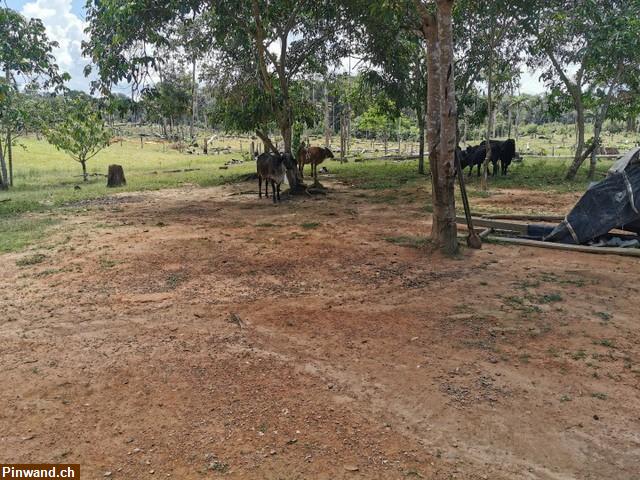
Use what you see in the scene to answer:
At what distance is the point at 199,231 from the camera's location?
961cm

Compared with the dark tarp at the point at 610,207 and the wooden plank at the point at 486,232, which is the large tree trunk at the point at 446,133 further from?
the dark tarp at the point at 610,207

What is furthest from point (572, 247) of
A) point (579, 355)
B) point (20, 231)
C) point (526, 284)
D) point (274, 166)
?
point (20, 231)

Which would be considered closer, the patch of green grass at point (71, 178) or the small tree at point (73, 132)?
the patch of green grass at point (71, 178)

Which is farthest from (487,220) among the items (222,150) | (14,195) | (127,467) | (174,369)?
(222,150)

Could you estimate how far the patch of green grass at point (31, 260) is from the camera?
286 inches

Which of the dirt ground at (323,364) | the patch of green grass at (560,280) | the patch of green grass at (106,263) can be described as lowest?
the dirt ground at (323,364)

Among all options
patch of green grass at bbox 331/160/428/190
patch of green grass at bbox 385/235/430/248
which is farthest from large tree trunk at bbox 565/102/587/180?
patch of green grass at bbox 385/235/430/248

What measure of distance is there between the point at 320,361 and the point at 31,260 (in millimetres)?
5537

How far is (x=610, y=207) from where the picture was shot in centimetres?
749

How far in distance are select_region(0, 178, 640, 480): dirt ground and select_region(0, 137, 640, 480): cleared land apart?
17 mm

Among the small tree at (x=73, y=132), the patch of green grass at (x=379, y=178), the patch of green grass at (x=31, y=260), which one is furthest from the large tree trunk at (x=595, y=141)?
the small tree at (x=73, y=132)

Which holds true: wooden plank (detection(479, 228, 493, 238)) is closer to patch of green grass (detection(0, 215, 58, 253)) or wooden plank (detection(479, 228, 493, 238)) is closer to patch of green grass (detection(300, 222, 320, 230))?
patch of green grass (detection(300, 222, 320, 230))

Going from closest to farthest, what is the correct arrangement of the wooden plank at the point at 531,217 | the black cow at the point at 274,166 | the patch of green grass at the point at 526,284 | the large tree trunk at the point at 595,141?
the patch of green grass at the point at 526,284, the wooden plank at the point at 531,217, the black cow at the point at 274,166, the large tree trunk at the point at 595,141

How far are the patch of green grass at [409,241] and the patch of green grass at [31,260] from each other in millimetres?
5588
